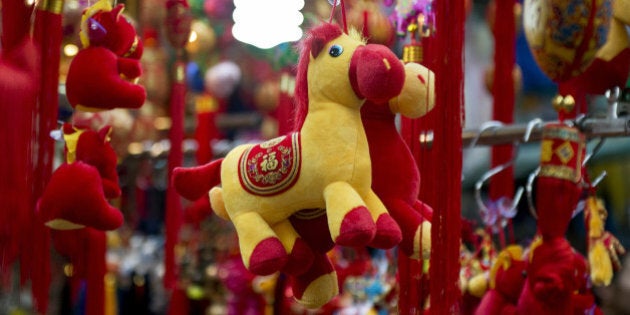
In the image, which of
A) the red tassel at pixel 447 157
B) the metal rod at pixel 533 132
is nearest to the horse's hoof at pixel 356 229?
the red tassel at pixel 447 157

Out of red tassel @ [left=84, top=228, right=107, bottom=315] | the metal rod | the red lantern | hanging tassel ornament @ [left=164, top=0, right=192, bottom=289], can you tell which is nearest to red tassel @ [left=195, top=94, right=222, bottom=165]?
hanging tassel ornament @ [left=164, top=0, right=192, bottom=289]

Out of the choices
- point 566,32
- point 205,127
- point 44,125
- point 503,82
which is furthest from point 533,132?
point 205,127

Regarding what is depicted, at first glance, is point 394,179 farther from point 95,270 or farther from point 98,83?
point 95,270

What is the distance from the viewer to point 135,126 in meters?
1.91

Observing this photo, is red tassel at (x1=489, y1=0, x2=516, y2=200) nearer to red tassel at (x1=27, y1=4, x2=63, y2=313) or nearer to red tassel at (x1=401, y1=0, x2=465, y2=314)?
red tassel at (x1=401, y1=0, x2=465, y2=314)

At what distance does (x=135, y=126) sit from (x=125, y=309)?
56cm

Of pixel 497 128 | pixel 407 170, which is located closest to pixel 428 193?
pixel 407 170

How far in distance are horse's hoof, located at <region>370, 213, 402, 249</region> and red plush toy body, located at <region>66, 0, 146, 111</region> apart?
1.15ft

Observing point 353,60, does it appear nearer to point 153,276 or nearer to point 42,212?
point 42,212

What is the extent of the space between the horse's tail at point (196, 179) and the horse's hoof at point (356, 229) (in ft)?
0.59

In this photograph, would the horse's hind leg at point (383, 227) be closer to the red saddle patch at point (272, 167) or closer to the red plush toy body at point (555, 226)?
the red saddle patch at point (272, 167)

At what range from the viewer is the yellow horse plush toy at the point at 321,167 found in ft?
2.48

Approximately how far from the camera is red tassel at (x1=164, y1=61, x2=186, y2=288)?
1.33m

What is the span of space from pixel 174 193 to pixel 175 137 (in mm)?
85
